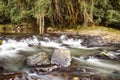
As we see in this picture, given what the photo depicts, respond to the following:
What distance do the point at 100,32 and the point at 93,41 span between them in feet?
3.75

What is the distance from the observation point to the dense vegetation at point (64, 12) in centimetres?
1162

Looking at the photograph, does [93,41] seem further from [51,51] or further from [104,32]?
[51,51]

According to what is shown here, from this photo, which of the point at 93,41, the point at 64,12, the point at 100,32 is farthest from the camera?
the point at 64,12

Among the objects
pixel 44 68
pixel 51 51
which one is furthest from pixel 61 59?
pixel 51 51

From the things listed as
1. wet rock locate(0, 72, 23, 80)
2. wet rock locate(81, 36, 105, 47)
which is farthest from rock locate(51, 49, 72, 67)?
wet rock locate(81, 36, 105, 47)

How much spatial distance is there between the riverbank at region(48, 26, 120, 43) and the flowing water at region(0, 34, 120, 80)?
0.95 metres

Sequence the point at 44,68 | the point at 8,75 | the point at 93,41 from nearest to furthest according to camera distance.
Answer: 1. the point at 8,75
2. the point at 44,68
3. the point at 93,41

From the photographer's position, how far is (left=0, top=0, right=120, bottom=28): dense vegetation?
1162cm

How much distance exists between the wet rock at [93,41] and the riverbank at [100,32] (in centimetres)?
37

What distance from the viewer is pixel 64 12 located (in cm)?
1219

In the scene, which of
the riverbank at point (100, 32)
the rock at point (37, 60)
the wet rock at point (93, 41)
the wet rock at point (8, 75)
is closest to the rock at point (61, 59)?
the rock at point (37, 60)

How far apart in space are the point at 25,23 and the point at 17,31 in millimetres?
685

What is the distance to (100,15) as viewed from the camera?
39.7 feet

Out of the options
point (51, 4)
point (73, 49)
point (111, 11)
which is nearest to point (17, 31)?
point (51, 4)
